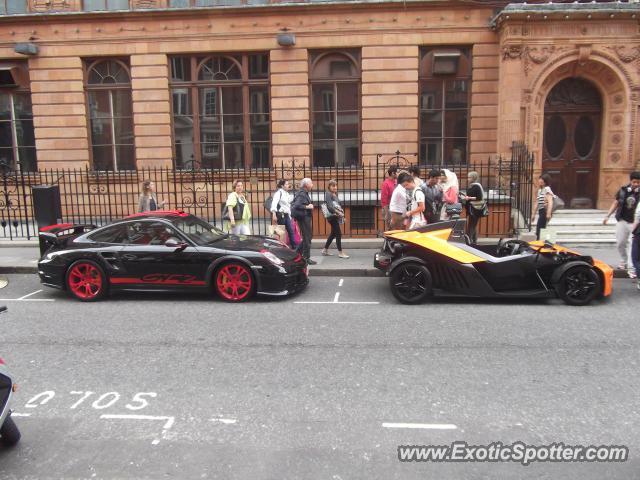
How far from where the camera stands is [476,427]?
4.06 m

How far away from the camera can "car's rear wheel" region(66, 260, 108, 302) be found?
8.27m

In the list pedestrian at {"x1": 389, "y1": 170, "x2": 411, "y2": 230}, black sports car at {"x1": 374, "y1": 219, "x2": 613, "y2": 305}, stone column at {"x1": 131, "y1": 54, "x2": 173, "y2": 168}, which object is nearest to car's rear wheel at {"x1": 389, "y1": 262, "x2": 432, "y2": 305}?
black sports car at {"x1": 374, "y1": 219, "x2": 613, "y2": 305}

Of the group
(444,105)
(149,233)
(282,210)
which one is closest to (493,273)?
(282,210)

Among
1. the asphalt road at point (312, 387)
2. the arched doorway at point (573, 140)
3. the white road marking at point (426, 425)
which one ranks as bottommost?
the asphalt road at point (312, 387)

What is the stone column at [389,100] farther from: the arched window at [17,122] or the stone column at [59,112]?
the arched window at [17,122]

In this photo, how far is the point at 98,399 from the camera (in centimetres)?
464

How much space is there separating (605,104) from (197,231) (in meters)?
12.2

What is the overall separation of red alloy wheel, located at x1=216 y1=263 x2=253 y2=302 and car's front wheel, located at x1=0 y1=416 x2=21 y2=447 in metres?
4.32

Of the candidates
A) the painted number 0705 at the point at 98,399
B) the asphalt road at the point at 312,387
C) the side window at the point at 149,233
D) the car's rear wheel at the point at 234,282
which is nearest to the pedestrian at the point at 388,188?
the asphalt road at the point at 312,387

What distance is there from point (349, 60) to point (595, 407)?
542 inches

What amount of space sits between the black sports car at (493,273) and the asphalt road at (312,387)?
246mm

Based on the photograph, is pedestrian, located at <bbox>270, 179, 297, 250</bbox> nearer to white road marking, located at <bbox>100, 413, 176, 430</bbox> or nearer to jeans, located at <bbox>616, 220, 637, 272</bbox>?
jeans, located at <bbox>616, 220, 637, 272</bbox>

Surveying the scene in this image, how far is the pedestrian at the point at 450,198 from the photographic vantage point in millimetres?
10297

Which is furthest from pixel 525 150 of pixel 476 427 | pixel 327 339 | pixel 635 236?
pixel 476 427
